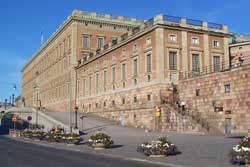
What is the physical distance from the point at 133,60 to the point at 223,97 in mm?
18578

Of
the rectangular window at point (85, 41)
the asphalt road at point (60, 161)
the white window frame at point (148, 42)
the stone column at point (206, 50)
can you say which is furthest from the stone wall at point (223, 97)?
the rectangular window at point (85, 41)

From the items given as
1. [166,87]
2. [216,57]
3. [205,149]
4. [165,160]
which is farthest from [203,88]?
[165,160]

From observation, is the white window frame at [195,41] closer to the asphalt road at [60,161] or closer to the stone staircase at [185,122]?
the stone staircase at [185,122]

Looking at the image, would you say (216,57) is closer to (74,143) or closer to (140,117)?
(140,117)

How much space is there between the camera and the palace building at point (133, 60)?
50.4 m

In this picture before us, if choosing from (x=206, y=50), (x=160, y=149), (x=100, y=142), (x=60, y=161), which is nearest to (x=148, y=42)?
(x=206, y=50)

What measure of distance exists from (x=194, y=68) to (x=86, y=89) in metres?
27.7

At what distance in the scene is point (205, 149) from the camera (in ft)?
81.3

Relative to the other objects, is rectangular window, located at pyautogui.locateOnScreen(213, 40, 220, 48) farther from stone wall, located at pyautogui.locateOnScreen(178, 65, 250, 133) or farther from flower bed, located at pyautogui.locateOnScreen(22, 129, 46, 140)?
flower bed, located at pyautogui.locateOnScreen(22, 129, 46, 140)

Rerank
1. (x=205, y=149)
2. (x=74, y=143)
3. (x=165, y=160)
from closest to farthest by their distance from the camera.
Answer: (x=165, y=160) < (x=205, y=149) < (x=74, y=143)

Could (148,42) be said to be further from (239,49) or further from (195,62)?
(239,49)

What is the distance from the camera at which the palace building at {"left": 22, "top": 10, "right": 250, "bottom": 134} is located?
50.4m

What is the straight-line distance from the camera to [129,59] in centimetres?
5791

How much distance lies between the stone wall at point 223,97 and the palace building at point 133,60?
6.25 feet
